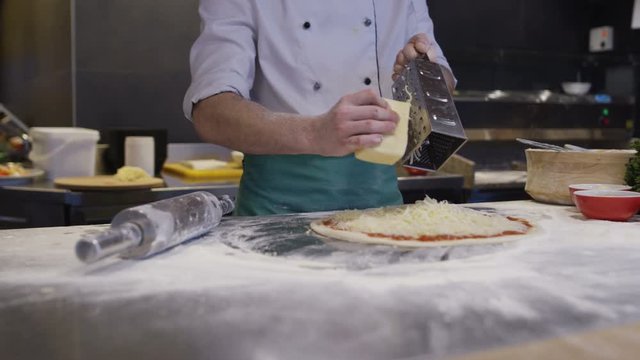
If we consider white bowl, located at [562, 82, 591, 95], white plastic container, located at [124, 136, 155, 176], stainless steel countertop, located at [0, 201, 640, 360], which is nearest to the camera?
stainless steel countertop, located at [0, 201, 640, 360]

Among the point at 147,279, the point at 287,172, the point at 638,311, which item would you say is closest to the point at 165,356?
the point at 147,279

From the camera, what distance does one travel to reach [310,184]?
1.83m

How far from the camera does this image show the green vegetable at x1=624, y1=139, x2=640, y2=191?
177 centimetres

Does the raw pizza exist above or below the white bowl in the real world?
below

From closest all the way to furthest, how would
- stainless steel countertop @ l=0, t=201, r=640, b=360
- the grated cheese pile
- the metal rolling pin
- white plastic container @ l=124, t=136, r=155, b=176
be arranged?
stainless steel countertop @ l=0, t=201, r=640, b=360, the metal rolling pin, the grated cheese pile, white plastic container @ l=124, t=136, r=155, b=176

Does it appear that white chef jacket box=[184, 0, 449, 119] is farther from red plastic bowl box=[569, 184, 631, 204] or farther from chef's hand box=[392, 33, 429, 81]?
red plastic bowl box=[569, 184, 631, 204]

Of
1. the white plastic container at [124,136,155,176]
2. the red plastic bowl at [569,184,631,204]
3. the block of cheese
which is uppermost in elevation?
the block of cheese

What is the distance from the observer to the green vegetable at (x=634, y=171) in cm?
177

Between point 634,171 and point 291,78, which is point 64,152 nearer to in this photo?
point 291,78

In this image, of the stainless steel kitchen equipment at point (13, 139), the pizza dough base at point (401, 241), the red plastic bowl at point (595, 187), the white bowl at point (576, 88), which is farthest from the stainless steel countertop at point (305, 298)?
the white bowl at point (576, 88)

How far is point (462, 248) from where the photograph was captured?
50.1 inches

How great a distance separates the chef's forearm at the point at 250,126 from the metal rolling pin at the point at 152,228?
10.2 inches

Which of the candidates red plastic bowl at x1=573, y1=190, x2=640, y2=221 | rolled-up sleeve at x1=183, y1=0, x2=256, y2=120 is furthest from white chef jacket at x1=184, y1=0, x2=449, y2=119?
red plastic bowl at x1=573, y1=190, x2=640, y2=221

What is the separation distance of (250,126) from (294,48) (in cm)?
39
